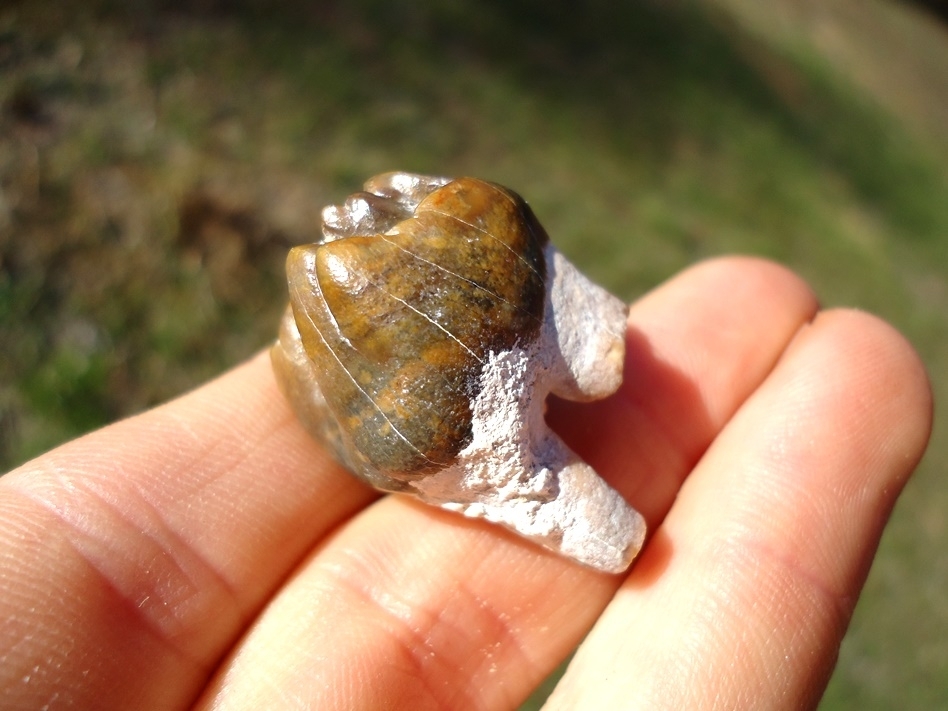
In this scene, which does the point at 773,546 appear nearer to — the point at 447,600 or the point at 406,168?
the point at 447,600

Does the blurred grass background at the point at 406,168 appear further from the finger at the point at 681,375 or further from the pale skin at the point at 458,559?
the finger at the point at 681,375

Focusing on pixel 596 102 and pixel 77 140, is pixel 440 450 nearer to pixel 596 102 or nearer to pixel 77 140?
pixel 77 140

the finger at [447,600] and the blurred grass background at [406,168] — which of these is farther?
the blurred grass background at [406,168]

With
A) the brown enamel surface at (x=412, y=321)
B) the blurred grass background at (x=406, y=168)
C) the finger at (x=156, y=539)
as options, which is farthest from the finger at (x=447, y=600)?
the blurred grass background at (x=406, y=168)

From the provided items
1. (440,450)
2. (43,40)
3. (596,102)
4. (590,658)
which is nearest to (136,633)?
(440,450)

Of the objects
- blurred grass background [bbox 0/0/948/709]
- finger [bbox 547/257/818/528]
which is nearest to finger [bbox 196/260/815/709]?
finger [bbox 547/257/818/528]

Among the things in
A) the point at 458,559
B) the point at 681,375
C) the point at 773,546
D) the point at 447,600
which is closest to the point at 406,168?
the point at 681,375

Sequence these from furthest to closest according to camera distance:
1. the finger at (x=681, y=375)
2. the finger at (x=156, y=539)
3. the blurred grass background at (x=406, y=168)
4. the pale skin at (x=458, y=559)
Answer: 1. the blurred grass background at (x=406, y=168)
2. the finger at (x=681, y=375)
3. the pale skin at (x=458, y=559)
4. the finger at (x=156, y=539)

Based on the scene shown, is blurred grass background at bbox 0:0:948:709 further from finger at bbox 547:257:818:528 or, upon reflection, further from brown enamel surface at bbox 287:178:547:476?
finger at bbox 547:257:818:528
